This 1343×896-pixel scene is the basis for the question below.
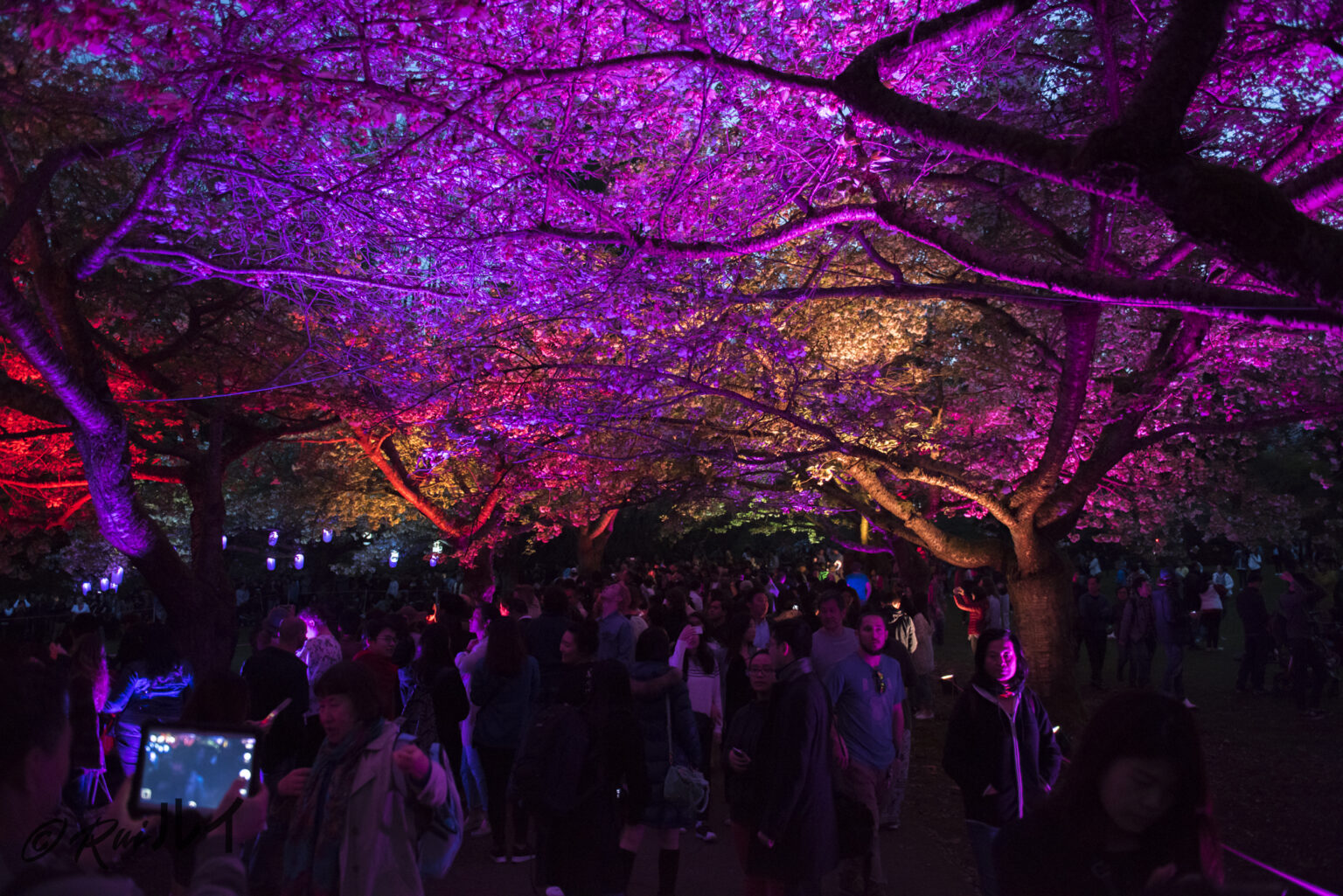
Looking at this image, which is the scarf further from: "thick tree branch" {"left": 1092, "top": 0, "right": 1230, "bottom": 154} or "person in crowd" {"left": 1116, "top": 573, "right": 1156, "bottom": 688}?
"person in crowd" {"left": 1116, "top": 573, "right": 1156, "bottom": 688}

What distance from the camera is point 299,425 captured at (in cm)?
1504

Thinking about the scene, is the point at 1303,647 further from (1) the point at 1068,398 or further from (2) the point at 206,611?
(2) the point at 206,611

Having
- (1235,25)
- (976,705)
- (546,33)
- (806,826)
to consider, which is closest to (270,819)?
(806,826)

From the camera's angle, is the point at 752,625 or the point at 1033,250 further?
the point at 1033,250

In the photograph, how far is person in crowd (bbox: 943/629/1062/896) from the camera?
4926 millimetres

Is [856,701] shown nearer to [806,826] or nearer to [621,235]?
[806,826]

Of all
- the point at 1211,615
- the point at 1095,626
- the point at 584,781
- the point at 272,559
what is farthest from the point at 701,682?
the point at 272,559

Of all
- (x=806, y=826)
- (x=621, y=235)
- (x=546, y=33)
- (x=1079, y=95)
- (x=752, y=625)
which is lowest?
(x=806, y=826)

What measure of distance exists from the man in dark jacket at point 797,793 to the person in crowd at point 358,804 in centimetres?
195

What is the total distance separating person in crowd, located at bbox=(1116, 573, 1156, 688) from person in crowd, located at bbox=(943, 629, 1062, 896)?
1084 centimetres

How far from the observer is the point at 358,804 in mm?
3621

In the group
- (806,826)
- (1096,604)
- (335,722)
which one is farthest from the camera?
(1096,604)

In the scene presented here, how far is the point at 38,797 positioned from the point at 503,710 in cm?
523

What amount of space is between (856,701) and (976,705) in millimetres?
1351
